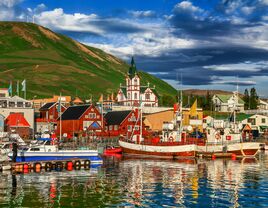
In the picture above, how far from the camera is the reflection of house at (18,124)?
121894 millimetres

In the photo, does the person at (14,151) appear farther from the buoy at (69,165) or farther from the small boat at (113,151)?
the small boat at (113,151)

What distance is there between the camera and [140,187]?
5016 cm

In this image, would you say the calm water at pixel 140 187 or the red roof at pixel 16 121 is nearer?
the calm water at pixel 140 187

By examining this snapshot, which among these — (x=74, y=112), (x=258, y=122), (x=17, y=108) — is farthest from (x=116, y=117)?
(x=258, y=122)

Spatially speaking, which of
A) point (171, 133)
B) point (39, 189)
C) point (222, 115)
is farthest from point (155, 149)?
point (222, 115)

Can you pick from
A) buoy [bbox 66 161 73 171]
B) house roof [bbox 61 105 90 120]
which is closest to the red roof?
house roof [bbox 61 105 90 120]

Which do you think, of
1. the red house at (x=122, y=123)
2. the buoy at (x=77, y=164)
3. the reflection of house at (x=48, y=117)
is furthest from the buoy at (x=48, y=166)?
the reflection of house at (x=48, y=117)

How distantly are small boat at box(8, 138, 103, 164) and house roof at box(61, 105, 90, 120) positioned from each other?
58589 mm

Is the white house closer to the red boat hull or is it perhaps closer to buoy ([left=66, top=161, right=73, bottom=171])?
the red boat hull

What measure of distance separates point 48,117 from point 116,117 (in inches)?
886

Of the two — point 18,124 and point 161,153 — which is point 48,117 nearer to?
point 18,124

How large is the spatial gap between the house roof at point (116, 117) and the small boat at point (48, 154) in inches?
2329

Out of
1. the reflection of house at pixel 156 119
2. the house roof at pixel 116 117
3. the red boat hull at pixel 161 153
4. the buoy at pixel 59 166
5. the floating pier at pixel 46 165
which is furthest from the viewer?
the reflection of house at pixel 156 119

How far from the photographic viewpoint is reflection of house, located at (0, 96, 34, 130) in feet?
420
